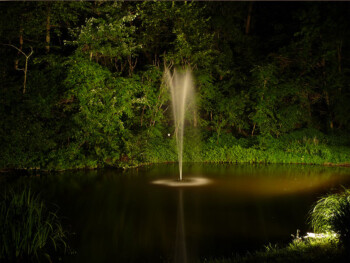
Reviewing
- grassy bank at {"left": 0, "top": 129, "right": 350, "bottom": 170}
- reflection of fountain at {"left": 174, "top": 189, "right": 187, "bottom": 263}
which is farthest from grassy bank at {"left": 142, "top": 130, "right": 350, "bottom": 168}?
reflection of fountain at {"left": 174, "top": 189, "right": 187, "bottom": 263}

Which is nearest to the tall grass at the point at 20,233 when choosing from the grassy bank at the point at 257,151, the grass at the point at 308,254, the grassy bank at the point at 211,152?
the grass at the point at 308,254

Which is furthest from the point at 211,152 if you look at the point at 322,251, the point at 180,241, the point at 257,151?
the point at 322,251

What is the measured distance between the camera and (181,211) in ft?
31.8

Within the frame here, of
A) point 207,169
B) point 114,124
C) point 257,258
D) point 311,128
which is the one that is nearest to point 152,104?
point 114,124

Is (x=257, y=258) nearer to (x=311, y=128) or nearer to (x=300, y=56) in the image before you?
(x=311, y=128)

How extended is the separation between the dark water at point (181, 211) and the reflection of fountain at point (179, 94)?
12.0 ft

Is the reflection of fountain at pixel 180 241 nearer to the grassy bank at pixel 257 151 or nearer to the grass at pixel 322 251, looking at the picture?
the grass at pixel 322 251

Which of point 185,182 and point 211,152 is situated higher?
point 211,152

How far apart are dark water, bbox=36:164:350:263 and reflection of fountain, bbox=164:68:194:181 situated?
3660 mm

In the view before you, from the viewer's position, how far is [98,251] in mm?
7023

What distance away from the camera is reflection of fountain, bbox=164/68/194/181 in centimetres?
1841

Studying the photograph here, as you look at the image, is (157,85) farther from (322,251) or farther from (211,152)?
(322,251)

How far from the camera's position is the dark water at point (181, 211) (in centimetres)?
721

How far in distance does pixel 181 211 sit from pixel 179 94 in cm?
1000
